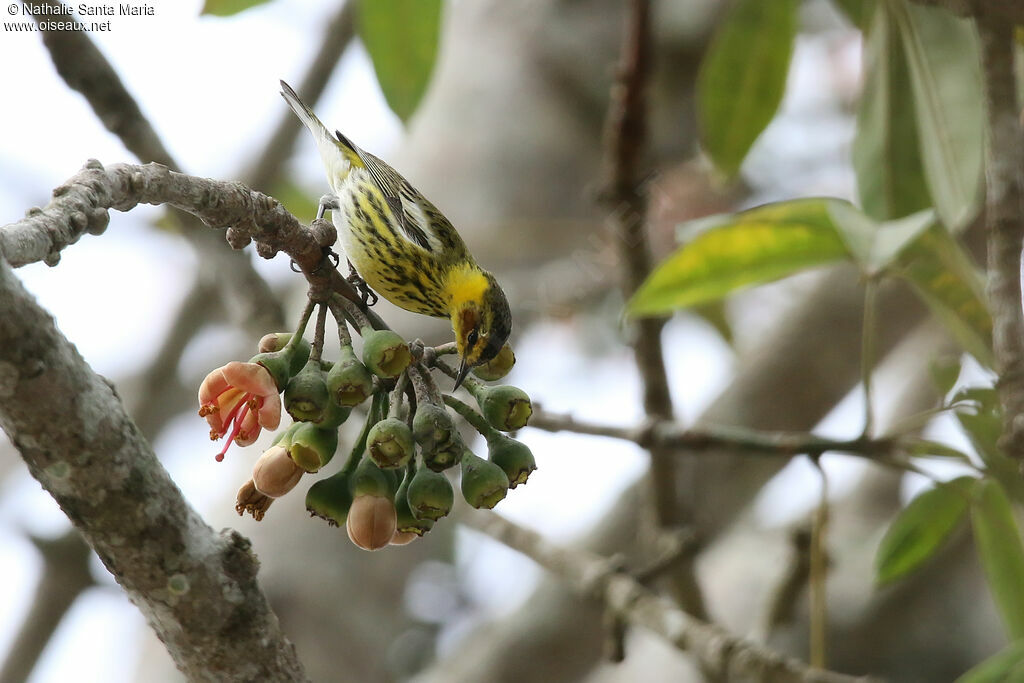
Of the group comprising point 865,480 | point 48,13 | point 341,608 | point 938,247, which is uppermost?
point 865,480

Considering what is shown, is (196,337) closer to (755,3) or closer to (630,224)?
(630,224)

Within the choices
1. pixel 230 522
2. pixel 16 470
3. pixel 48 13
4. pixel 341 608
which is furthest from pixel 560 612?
pixel 16 470

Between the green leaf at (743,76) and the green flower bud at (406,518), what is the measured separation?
2.14 m

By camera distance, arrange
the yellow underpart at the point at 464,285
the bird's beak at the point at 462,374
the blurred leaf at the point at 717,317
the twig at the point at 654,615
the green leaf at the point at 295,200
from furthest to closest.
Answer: the green leaf at the point at 295,200
the blurred leaf at the point at 717,317
the yellow underpart at the point at 464,285
the twig at the point at 654,615
the bird's beak at the point at 462,374

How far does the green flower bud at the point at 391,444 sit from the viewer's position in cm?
137

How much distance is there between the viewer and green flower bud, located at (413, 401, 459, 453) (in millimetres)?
1383

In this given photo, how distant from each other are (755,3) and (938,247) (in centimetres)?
134

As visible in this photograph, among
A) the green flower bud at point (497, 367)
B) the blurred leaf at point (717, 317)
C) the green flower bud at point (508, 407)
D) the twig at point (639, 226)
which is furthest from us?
the blurred leaf at point (717, 317)

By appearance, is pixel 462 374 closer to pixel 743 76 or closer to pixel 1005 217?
pixel 1005 217

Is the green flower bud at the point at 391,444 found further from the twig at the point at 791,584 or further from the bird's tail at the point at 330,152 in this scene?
the bird's tail at the point at 330,152

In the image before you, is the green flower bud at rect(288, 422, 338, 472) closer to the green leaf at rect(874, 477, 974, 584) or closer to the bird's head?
the bird's head

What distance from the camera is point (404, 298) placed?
2664mm

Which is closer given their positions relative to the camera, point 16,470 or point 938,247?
point 938,247

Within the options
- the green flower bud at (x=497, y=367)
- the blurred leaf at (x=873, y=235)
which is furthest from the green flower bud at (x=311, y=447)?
the blurred leaf at (x=873, y=235)
